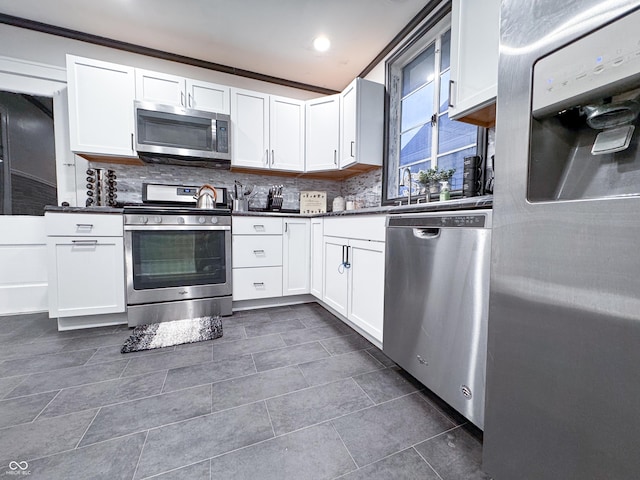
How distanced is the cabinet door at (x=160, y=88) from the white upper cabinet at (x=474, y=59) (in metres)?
2.28

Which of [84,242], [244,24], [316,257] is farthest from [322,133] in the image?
[84,242]

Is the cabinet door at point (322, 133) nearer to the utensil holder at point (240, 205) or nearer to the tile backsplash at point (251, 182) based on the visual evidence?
the tile backsplash at point (251, 182)

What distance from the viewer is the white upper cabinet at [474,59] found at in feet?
4.04

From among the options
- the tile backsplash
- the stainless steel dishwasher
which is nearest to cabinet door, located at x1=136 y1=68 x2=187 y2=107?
the tile backsplash

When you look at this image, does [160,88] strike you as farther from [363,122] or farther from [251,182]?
[363,122]

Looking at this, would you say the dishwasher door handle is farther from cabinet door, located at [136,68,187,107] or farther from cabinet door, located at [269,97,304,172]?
cabinet door, located at [136,68,187,107]

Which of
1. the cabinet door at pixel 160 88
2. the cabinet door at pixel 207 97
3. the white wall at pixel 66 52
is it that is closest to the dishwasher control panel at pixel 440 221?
the cabinet door at pixel 207 97

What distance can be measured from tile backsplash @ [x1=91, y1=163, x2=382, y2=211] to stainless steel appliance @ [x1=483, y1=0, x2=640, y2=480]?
2.00 m

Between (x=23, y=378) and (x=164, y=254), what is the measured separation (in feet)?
3.29

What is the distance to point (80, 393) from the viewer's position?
4.04ft

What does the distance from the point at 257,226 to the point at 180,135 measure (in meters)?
1.09

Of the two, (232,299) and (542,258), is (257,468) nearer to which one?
(542,258)

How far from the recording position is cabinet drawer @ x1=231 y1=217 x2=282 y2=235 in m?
2.35

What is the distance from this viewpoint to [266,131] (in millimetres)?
2754
